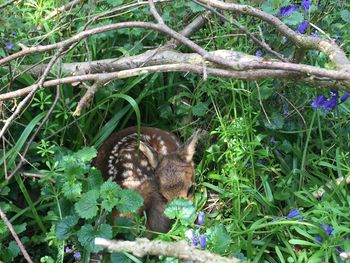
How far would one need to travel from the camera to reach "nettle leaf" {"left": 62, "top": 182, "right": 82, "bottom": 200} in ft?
9.68

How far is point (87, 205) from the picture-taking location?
9.41 feet

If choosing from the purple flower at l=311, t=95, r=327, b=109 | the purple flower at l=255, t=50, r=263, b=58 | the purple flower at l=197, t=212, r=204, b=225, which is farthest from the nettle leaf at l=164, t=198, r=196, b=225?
the purple flower at l=255, t=50, r=263, b=58

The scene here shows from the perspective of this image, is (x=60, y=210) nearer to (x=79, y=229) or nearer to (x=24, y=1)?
(x=79, y=229)

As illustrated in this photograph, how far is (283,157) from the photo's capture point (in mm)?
3529

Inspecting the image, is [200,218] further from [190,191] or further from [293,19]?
[293,19]

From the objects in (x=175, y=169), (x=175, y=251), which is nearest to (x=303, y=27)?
(x=175, y=169)

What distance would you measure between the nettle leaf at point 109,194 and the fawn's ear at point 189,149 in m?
0.80

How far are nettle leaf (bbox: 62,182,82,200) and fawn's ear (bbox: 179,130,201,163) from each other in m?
0.86

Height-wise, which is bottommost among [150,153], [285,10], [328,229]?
[328,229]

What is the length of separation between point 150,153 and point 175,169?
20 centimetres

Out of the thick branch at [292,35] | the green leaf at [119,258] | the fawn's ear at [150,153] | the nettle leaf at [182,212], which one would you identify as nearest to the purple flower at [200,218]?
the nettle leaf at [182,212]

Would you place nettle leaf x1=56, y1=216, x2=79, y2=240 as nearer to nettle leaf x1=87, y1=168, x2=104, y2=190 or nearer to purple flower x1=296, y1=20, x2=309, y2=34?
nettle leaf x1=87, y1=168, x2=104, y2=190

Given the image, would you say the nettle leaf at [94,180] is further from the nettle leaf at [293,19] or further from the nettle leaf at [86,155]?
the nettle leaf at [293,19]

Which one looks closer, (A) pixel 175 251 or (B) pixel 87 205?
(A) pixel 175 251
